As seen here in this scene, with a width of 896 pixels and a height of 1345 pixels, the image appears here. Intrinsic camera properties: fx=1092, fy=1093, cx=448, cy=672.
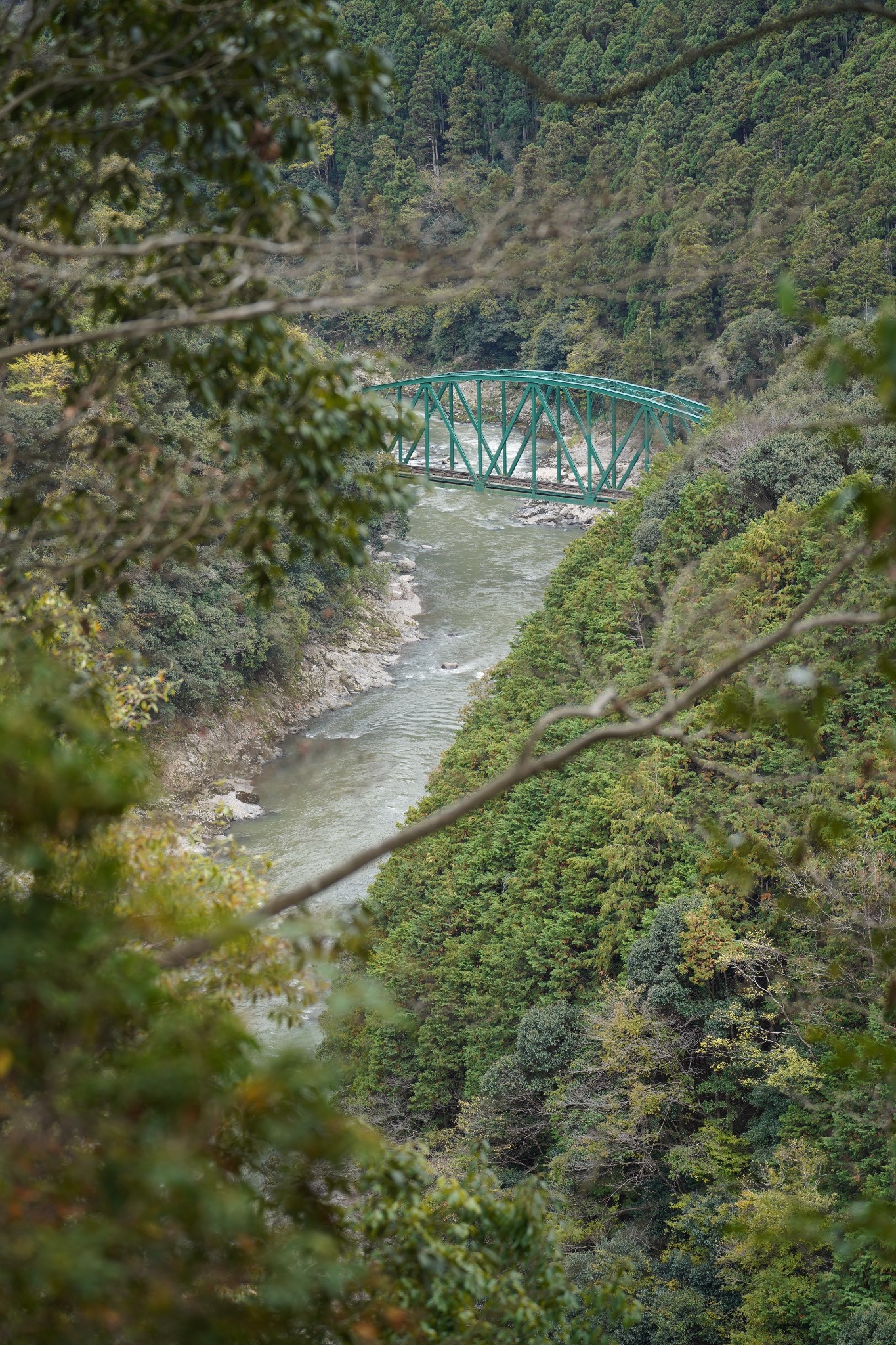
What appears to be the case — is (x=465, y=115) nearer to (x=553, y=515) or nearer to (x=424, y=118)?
(x=424, y=118)

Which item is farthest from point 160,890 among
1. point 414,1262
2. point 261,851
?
point 261,851

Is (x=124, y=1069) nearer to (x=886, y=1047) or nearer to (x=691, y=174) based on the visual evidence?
(x=886, y=1047)

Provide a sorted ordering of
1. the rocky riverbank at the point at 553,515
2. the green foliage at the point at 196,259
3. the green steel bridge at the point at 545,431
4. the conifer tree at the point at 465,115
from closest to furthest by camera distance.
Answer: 1. the green foliage at the point at 196,259
2. the green steel bridge at the point at 545,431
3. the rocky riverbank at the point at 553,515
4. the conifer tree at the point at 465,115

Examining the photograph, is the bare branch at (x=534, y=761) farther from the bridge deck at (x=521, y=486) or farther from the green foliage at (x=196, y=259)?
the bridge deck at (x=521, y=486)

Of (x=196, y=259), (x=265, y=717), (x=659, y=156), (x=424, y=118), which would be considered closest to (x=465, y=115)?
(x=424, y=118)

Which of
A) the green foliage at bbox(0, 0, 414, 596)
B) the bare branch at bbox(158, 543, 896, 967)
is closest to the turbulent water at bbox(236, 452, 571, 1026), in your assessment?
the green foliage at bbox(0, 0, 414, 596)

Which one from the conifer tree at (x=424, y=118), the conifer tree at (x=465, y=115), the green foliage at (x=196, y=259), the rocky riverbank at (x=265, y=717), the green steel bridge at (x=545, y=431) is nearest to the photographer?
the green foliage at (x=196, y=259)

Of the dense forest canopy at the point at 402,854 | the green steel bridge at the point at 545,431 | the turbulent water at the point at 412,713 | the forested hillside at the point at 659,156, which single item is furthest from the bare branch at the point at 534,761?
the forested hillside at the point at 659,156
